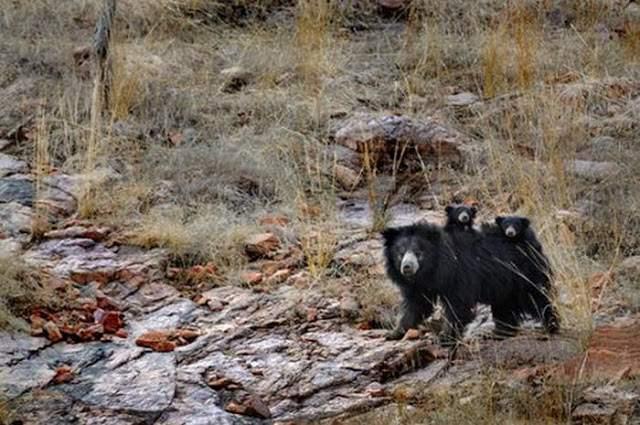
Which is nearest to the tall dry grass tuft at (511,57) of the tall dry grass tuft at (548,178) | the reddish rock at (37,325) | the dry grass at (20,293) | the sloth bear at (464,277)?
the tall dry grass tuft at (548,178)

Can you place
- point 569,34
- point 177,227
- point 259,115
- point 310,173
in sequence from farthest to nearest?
point 569,34
point 259,115
point 310,173
point 177,227

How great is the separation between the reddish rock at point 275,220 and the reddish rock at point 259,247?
0.31 meters

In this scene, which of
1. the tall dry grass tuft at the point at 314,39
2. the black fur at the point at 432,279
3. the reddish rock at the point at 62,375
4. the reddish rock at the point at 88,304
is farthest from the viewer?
the tall dry grass tuft at the point at 314,39

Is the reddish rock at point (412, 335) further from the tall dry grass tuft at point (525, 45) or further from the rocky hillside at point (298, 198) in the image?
the tall dry grass tuft at point (525, 45)

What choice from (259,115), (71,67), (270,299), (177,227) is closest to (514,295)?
(270,299)

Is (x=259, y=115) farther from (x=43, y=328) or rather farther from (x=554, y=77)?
(x=43, y=328)

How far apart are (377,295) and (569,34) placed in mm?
5345

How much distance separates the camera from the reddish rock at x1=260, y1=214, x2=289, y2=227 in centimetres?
710

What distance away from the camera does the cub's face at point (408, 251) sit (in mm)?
5336

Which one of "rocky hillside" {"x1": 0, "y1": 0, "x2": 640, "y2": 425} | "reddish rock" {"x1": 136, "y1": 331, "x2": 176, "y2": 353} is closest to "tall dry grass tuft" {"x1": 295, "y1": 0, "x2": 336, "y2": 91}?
"rocky hillside" {"x1": 0, "y1": 0, "x2": 640, "y2": 425}

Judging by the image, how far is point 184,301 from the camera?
20.3 ft

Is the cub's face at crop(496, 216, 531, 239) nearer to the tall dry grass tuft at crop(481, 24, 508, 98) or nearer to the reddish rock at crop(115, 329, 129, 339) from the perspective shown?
the reddish rock at crop(115, 329, 129, 339)

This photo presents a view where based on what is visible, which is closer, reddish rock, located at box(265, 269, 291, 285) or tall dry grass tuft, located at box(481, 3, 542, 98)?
reddish rock, located at box(265, 269, 291, 285)

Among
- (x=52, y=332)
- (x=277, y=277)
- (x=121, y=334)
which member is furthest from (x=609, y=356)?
(x=52, y=332)
